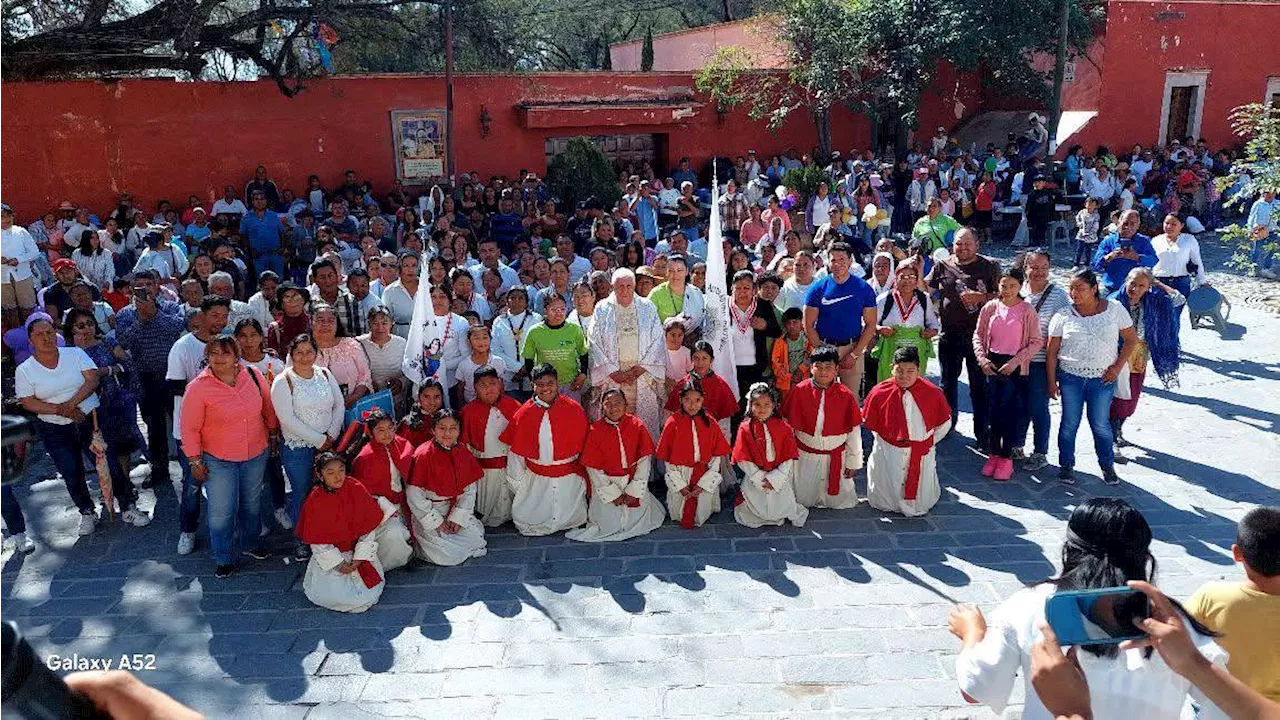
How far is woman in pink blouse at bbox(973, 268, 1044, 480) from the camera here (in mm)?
6793

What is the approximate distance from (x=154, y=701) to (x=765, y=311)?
5968 millimetres

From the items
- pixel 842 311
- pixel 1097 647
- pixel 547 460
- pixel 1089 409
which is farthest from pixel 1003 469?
pixel 1097 647

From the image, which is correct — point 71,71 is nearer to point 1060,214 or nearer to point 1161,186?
point 1060,214

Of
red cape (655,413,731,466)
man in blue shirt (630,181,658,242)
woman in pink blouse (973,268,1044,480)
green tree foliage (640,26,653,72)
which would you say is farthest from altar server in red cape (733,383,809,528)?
green tree foliage (640,26,653,72)

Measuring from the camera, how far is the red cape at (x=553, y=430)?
6.34 m

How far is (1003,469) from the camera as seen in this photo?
273 inches

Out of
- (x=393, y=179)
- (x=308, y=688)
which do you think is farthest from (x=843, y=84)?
(x=308, y=688)

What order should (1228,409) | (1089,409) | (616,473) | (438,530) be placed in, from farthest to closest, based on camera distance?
(1228,409) → (1089,409) → (616,473) → (438,530)

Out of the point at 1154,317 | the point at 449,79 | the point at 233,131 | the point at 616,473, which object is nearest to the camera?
the point at 616,473

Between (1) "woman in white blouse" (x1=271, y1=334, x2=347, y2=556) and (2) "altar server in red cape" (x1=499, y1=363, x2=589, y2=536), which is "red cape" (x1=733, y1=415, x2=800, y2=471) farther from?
(1) "woman in white blouse" (x1=271, y1=334, x2=347, y2=556)

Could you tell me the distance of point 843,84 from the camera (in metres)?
20.4

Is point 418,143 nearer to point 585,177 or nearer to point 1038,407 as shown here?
point 585,177

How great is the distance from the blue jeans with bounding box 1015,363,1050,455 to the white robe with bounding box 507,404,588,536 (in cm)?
334

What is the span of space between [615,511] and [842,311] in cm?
244
